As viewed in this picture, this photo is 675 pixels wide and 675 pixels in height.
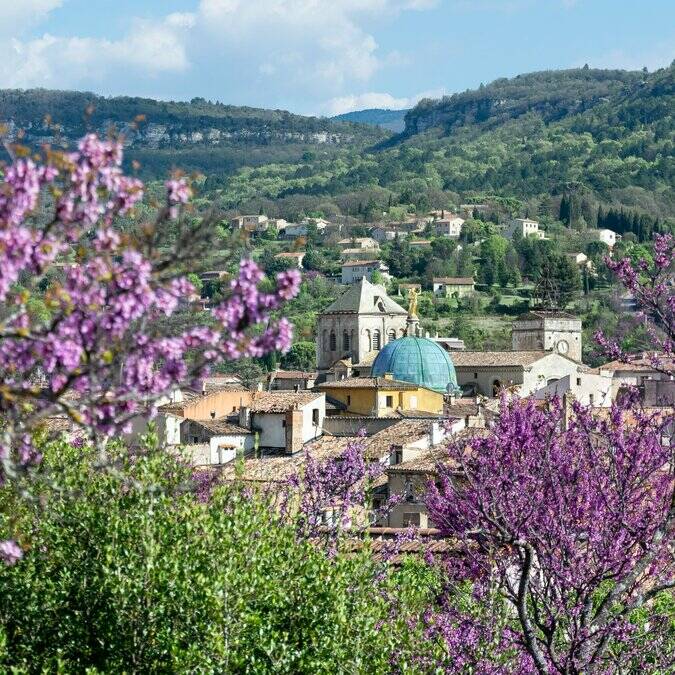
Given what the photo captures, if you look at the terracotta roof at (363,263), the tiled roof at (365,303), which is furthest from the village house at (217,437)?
the terracotta roof at (363,263)

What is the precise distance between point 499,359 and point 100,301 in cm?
7547

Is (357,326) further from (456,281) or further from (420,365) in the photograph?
(456,281)

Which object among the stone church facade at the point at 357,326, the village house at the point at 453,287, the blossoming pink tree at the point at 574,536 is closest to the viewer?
the blossoming pink tree at the point at 574,536

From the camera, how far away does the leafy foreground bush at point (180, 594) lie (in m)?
16.8

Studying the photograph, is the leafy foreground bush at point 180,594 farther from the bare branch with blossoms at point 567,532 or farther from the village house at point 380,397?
the village house at point 380,397

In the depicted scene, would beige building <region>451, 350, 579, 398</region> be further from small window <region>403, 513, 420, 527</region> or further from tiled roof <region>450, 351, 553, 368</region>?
small window <region>403, 513, 420, 527</region>

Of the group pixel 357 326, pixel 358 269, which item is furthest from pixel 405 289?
pixel 357 326

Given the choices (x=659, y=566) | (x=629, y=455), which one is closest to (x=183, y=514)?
(x=629, y=455)

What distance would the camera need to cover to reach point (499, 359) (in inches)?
3314

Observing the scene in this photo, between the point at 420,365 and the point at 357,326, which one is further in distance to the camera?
the point at 357,326

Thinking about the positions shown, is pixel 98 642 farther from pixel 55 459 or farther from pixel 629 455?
pixel 629 455

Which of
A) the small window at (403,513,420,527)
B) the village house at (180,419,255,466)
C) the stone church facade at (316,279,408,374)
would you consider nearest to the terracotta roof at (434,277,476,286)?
the stone church facade at (316,279,408,374)

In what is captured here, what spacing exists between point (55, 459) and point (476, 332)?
113 metres

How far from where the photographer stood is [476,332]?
133 m
